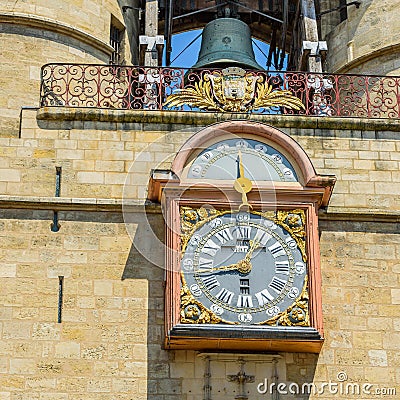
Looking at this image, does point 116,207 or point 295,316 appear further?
point 116,207

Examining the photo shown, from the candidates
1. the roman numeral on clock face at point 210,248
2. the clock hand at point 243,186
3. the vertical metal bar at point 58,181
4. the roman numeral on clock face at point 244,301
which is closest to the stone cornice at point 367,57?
the clock hand at point 243,186

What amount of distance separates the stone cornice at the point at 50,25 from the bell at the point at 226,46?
126 centimetres

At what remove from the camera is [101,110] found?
1666cm

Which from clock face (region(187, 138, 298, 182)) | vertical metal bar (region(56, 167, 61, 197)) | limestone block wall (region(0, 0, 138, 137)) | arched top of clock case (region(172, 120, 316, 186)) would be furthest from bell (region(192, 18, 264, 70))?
vertical metal bar (region(56, 167, 61, 197))

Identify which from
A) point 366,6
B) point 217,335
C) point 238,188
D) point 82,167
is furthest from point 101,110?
point 366,6

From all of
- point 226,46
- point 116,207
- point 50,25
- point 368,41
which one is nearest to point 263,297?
point 116,207

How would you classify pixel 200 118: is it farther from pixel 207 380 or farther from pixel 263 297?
pixel 207 380

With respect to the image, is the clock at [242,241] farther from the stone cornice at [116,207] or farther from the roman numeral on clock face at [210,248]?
the stone cornice at [116,207]

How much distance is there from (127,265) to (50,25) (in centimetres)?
362

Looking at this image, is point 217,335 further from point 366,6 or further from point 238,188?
point 366,6

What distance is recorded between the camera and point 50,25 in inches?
711

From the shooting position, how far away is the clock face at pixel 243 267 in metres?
15.4

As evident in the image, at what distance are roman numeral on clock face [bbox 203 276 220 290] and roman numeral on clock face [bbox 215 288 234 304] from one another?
9cm

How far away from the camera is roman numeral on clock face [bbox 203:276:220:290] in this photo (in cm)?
1548
